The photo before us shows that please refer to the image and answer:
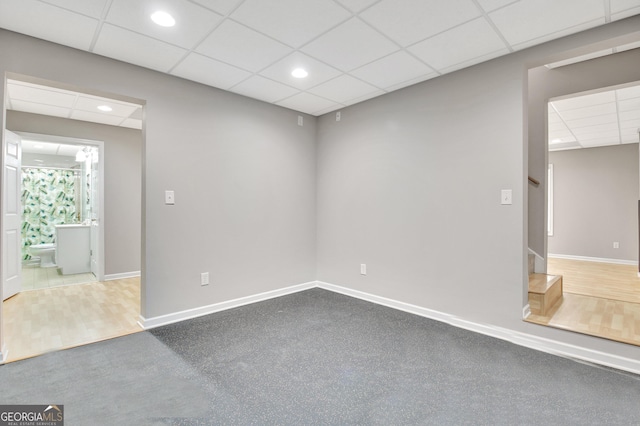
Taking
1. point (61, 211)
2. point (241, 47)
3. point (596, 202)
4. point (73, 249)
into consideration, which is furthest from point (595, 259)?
point (61, 211)

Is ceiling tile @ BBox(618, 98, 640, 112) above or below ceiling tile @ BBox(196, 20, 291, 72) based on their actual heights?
above

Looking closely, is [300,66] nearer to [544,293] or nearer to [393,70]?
[393,70]

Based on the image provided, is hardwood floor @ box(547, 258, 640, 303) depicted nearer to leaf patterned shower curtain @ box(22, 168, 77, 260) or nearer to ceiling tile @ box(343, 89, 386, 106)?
ceiling tile @ box(343, 89, 386, 106)

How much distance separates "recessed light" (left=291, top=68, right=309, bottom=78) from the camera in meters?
2.93

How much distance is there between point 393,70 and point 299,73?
2.93 ft

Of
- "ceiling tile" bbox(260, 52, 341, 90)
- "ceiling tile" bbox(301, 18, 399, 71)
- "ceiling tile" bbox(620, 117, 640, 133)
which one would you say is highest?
"ceiling tile" bbox(620, 117, 640, 133)

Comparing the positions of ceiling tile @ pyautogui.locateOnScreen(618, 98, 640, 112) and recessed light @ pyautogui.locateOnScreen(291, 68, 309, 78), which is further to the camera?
ceiling tile @ pyautogui.locateOnScreen(618, 98, 640, 112)

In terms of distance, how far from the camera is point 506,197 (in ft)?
8.86

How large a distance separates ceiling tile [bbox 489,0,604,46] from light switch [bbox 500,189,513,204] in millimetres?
1189

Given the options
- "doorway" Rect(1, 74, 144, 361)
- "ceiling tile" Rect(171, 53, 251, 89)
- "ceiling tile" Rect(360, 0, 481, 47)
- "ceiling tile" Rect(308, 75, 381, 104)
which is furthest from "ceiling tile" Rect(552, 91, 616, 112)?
"doorway" Rect(1, 74, 144, 361)

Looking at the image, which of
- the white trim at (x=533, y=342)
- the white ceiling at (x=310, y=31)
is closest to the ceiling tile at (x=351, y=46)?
the white ceiling at (x=310, y=31)

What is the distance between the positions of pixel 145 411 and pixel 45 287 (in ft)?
13.2

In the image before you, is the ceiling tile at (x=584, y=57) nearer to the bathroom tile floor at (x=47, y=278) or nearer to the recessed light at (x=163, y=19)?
the recessed light at (x=163, y=19)

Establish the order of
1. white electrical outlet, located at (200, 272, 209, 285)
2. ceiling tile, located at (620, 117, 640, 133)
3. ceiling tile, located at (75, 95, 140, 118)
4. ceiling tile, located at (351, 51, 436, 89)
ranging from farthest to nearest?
ceiling tile, located at (620, 117, 640, 133) → ceiling tile, located at (75, 95, 140, 118) → white electrical outlet, located at (200, 272, 209, 285) → ceiling tile, located at (351, 51, 436, 89)
